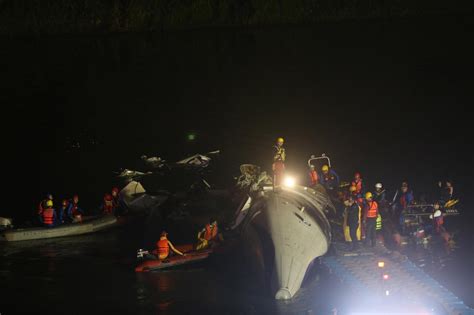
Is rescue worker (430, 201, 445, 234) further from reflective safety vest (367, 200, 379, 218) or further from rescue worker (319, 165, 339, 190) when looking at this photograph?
rescue worker (319, 165, 339, 190)

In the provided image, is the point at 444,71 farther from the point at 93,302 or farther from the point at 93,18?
the point at 93,302

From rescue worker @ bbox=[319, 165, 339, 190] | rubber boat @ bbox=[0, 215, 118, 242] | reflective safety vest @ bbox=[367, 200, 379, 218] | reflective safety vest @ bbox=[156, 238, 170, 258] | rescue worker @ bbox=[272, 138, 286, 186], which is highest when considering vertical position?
rescue worker @ bbox=[272, 138, 286, 186]

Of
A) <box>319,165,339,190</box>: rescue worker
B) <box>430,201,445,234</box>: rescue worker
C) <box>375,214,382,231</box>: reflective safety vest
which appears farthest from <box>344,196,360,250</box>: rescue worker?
<box>319,165,339,190</box>: rescue worker

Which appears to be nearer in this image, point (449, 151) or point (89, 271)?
point (89, 271)

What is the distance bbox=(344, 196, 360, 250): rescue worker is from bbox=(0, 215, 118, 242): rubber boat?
1219 cm

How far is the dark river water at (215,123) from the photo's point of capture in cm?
2897

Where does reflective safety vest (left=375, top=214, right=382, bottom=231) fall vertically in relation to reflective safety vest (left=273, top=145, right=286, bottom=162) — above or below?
below

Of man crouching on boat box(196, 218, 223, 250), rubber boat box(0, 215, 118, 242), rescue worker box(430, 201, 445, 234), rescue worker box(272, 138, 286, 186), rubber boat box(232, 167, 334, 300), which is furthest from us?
rubber boat box(0, 215, 118, 242)

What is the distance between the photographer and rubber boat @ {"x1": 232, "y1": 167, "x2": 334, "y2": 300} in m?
26.2

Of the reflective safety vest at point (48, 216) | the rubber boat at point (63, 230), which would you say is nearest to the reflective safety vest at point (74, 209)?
the rubber boat at point (63, 230)

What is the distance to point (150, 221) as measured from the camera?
1454 inches

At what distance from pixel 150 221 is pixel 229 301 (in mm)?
10657

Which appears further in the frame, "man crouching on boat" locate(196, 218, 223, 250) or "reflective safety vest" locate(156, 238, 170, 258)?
"man crouching on boat" locate(196, 218, 223, 250)

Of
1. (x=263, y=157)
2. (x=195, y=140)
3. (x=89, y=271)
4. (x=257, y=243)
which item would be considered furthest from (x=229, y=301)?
(x=195, y=140)
